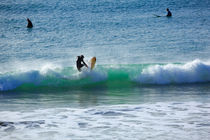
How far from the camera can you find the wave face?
53.1 feet

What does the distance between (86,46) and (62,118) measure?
12.9m

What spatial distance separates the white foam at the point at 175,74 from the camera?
54.1ft

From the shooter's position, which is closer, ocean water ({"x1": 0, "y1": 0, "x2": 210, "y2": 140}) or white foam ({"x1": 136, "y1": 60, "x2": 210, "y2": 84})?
ocean water ({"x1": 0, "y1": 0, "x2": 210, "y2": 140})

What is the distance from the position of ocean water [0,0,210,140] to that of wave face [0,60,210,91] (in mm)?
41

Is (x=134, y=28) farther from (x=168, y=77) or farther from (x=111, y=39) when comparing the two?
(x=168, y=77)

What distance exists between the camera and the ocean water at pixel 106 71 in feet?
31.7

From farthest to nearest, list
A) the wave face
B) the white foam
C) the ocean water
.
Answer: the white foam
the wave face
the ocean water

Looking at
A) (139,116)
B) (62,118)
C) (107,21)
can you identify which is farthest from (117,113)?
(107,21)

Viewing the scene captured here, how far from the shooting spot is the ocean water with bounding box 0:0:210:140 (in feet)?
31.7

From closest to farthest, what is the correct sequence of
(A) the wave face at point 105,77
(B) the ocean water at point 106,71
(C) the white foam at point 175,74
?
(B) the ocean water at point 106,71 → (A) the wave face at point 105,77 → (C) the white foam at point 175,74

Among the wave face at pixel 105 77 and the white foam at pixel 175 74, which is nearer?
the wave face at pixel 105 77

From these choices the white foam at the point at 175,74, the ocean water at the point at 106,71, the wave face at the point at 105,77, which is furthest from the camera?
the white foam at the point at 175,74

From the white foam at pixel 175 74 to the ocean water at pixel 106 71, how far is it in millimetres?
42

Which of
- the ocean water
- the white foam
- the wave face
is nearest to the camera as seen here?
the ocean water
